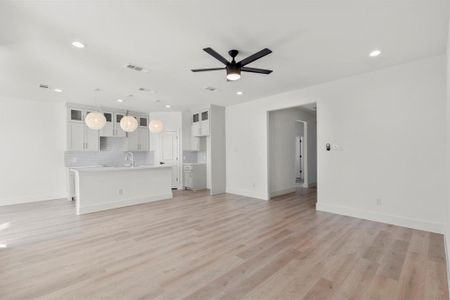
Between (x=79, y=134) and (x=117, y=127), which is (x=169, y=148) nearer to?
(x=117, y=127)

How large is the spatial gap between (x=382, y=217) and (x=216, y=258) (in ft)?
10.2

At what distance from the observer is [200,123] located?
7.07 metres

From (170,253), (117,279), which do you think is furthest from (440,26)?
(117,279)

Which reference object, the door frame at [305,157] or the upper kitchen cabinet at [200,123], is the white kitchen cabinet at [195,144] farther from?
the door frame at [305,157]

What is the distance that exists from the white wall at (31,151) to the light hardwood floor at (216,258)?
1.64m

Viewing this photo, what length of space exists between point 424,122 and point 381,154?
0.76 metres

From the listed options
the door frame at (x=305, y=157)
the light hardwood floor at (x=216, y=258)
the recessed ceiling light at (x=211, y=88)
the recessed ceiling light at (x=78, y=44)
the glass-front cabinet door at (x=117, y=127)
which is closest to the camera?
the light hardwood floor at (x=216, y=258)

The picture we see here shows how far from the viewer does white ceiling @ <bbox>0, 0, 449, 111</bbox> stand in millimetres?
2164

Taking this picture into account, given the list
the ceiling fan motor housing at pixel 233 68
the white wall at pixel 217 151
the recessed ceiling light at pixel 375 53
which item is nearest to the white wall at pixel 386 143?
the recessed ceiling light at pixel 375 53

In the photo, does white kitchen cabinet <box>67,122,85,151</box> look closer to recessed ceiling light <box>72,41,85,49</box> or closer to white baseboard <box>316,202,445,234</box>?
recessed ceiling light <box>72,41,85,49</box>

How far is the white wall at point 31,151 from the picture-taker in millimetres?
5457

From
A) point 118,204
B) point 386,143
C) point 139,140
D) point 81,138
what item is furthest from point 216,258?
point 139,140

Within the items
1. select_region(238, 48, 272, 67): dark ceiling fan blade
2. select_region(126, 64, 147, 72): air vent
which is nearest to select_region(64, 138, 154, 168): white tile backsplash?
select_region(126, 64, 147, 72): air vent

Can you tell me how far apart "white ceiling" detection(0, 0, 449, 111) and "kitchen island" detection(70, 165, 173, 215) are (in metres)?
1.97
